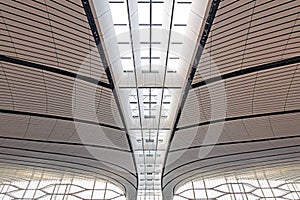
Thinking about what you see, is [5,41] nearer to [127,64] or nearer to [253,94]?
[127,64]

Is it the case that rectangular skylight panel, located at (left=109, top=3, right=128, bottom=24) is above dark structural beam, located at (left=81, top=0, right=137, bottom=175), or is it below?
above

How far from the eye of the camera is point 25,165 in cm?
1877

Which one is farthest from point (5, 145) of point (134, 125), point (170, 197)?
point (170, 197)

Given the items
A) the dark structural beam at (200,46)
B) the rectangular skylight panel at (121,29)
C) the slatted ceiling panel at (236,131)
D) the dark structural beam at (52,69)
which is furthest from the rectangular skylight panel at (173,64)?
the slatted ceiling panel at (236,131)

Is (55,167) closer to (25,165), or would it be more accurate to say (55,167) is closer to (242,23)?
(25,165)

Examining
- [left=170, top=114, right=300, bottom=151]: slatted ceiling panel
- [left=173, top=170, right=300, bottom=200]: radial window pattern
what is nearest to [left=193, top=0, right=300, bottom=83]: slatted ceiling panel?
[left=170, top=114, right=300, bottom=151]: slatted ceiling panel

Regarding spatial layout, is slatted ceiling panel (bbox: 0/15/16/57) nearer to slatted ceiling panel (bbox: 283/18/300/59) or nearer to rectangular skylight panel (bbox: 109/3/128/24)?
rectangular skylight panel (bbox: 109/3/128/24)

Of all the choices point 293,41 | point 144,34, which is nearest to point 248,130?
point 293,41

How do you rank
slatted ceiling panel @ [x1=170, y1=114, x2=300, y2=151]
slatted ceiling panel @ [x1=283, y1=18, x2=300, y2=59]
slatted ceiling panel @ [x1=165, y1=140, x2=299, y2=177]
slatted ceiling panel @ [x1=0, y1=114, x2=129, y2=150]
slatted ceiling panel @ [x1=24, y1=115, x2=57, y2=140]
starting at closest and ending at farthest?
1. slatted ceiling panel @ [x1=283, y1=18, x2=300, y2=59]
2. slatted ceiling panel @ [x1=0, y1=114, x2=129, y2=150]
3. slatted ceiling panel @ [x1=24, y1=115, x2=57, y2=140]
4. slatted ceiling panel @ [x1=170, y1=114, x2=300, y2=151]
5. slatted ceiling panel @ [x1=165, y1=140, x2=299, y2=177]

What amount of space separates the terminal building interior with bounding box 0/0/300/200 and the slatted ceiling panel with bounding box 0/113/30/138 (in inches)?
2.0

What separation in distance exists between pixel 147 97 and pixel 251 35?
8.13m

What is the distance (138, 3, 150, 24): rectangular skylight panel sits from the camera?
9906 mm

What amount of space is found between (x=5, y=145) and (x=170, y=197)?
13.7 m

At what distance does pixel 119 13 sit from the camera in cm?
994
